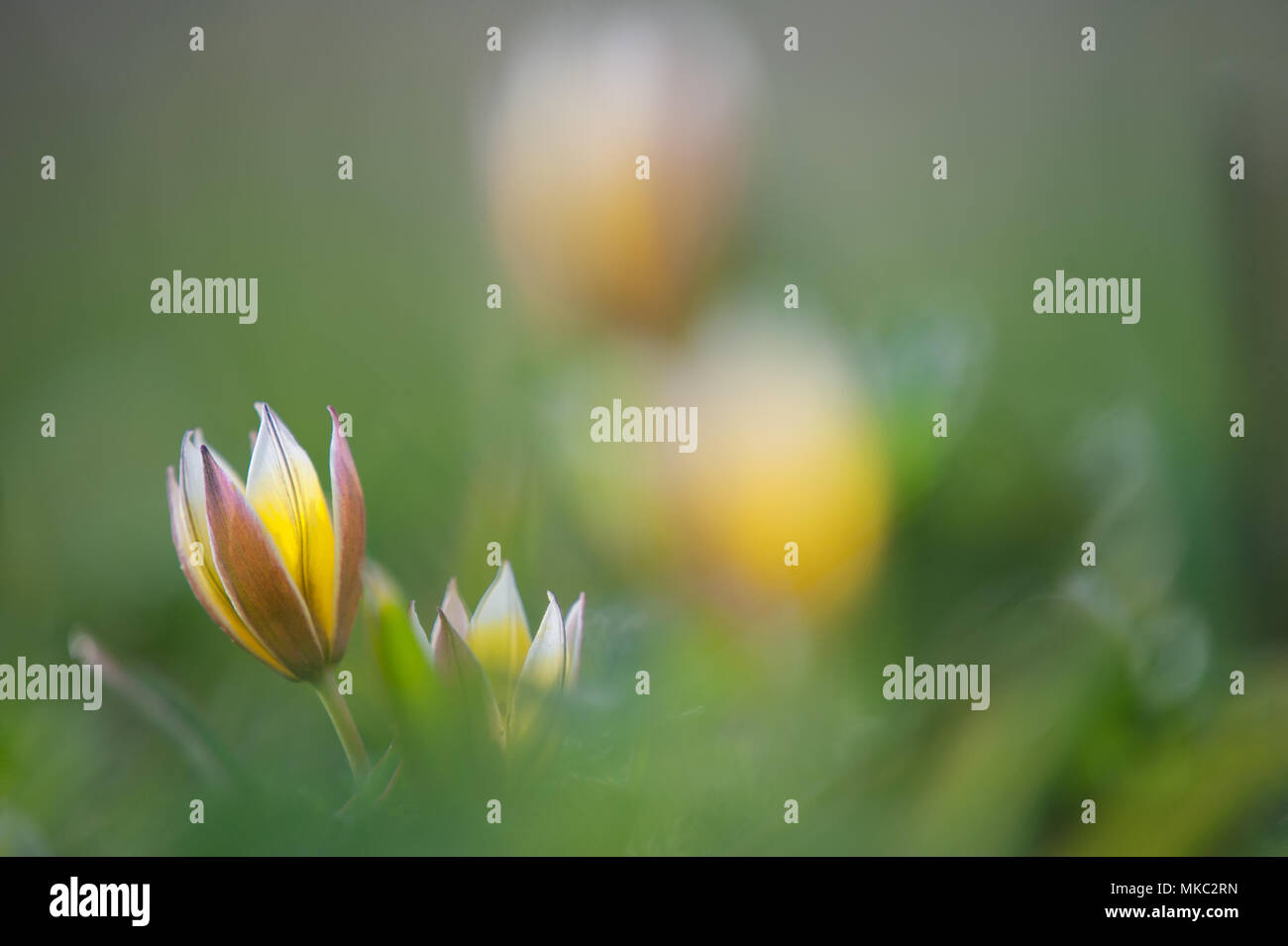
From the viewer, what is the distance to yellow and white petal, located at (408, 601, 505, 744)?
0.37 m

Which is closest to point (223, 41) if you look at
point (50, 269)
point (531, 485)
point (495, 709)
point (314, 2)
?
point (314, 2)

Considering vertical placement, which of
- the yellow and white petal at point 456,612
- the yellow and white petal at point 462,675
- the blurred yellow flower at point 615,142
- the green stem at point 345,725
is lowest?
the green stem at point 345,725

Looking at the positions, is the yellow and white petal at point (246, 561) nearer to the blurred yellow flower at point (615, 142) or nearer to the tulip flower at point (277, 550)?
the tulip flower at point (277, 550)

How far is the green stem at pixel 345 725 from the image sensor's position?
1.28 ft

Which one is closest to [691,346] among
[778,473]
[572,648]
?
[778,473]

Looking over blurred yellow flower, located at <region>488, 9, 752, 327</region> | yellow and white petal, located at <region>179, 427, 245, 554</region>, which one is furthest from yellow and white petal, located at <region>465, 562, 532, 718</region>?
blurred yellow flower, located at <region>488, 9, 752, 327</region>

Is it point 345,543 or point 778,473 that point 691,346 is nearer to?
point 778,473

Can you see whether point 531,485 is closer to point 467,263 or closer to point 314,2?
point 467,263

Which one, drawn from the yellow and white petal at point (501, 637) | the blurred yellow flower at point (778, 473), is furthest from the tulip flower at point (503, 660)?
the blurred yellow flower at point (778, 473)

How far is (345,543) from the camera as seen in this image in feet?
1.26

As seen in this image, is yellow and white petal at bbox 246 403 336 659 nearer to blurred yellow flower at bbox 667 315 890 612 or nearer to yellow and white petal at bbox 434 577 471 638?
yellow and white petal at bbox 434 577 471 638

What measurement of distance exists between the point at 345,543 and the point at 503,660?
8 cm

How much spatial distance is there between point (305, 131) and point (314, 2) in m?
0.08

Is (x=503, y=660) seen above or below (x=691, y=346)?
below
